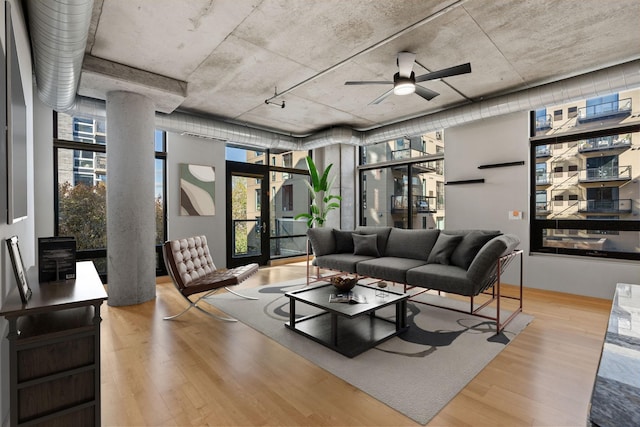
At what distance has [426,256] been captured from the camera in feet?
14.6

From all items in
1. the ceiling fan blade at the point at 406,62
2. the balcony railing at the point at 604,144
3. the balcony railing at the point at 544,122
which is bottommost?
the balcony railing at the point at 604,144

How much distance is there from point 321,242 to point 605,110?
4456mm

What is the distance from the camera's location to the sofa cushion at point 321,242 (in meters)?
5.14

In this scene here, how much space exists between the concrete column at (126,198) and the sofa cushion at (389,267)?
2.97 m

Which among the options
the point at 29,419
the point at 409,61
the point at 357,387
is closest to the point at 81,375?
the point at 29,419

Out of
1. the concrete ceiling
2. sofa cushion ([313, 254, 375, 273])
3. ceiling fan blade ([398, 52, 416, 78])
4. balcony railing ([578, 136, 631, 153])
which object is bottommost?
sofa cushion ([313, 254, 375, 273])

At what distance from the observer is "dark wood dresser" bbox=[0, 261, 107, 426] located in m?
1.39

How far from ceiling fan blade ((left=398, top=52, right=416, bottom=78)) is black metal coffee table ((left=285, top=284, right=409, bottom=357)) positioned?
7.94 feet

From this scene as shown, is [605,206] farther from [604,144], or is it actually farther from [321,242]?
[321,242]

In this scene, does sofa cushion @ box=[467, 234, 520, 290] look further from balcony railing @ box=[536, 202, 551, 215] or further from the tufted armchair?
the tufted armchair

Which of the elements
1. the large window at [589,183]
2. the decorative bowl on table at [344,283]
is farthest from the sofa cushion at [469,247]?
the large window at [589,183]

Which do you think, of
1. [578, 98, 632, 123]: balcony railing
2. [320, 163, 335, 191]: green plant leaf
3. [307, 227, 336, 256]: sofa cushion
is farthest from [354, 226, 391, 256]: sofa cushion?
[578, 98, 632, 123]: balcony railing

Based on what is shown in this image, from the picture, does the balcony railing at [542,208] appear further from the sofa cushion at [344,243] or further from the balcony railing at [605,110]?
the sofa cushion at [344,243]

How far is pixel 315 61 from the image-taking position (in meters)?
3.73
